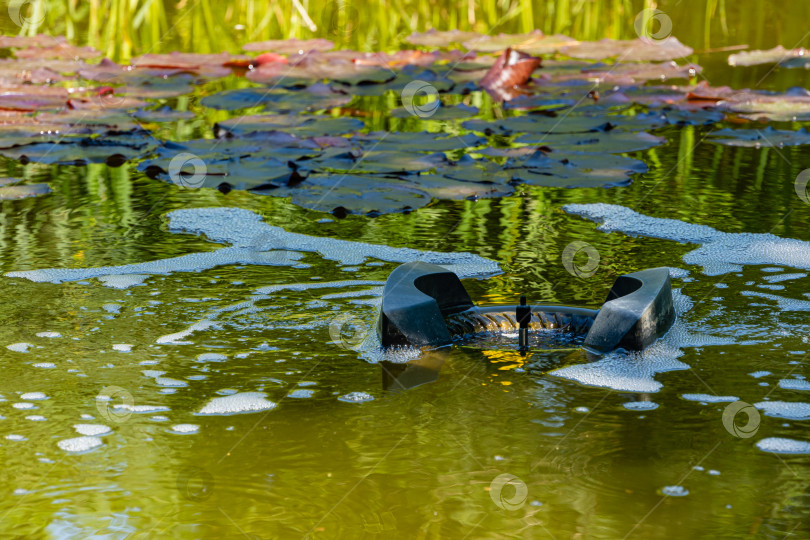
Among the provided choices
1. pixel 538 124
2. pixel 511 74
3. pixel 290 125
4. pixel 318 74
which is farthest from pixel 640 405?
pixel 318 74

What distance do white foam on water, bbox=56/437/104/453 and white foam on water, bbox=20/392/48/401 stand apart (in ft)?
0.64

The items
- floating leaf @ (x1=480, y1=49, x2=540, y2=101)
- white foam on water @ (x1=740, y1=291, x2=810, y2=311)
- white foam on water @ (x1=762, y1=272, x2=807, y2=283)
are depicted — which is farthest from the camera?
floating leaf @ (x1=480, y1=49, x2=540, y2=101)

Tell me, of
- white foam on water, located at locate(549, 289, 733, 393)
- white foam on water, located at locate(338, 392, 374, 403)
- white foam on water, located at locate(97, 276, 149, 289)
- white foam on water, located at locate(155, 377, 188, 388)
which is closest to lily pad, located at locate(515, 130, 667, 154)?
white foam on water, located at locate(549, 289, 733, 393)

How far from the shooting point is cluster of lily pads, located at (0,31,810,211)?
3502 millimetres

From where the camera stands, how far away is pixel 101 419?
1.84 metres

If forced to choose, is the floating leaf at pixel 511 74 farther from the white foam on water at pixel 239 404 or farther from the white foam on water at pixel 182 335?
the white foam on water at pixel 239 404

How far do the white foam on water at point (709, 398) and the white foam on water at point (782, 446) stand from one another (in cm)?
15

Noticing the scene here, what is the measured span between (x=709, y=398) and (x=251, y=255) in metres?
1.38

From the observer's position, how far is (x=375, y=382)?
6.52 feet

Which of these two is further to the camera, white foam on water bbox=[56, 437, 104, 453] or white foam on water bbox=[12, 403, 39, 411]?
white foam on water bbox=[12, 403, 39, 411]

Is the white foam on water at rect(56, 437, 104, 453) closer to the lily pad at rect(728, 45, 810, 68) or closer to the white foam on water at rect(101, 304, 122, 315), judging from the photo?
the white foam on water at rect(101, 304, 122, 315)

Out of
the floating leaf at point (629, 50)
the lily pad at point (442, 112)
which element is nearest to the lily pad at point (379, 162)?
the lily pad at point (442, 112)

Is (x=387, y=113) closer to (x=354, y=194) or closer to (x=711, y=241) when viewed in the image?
(x=354, y=194)

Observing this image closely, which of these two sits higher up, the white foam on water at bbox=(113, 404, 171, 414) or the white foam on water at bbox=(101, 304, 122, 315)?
the white foam on water at bbox=(101, 304, 122, 315)
